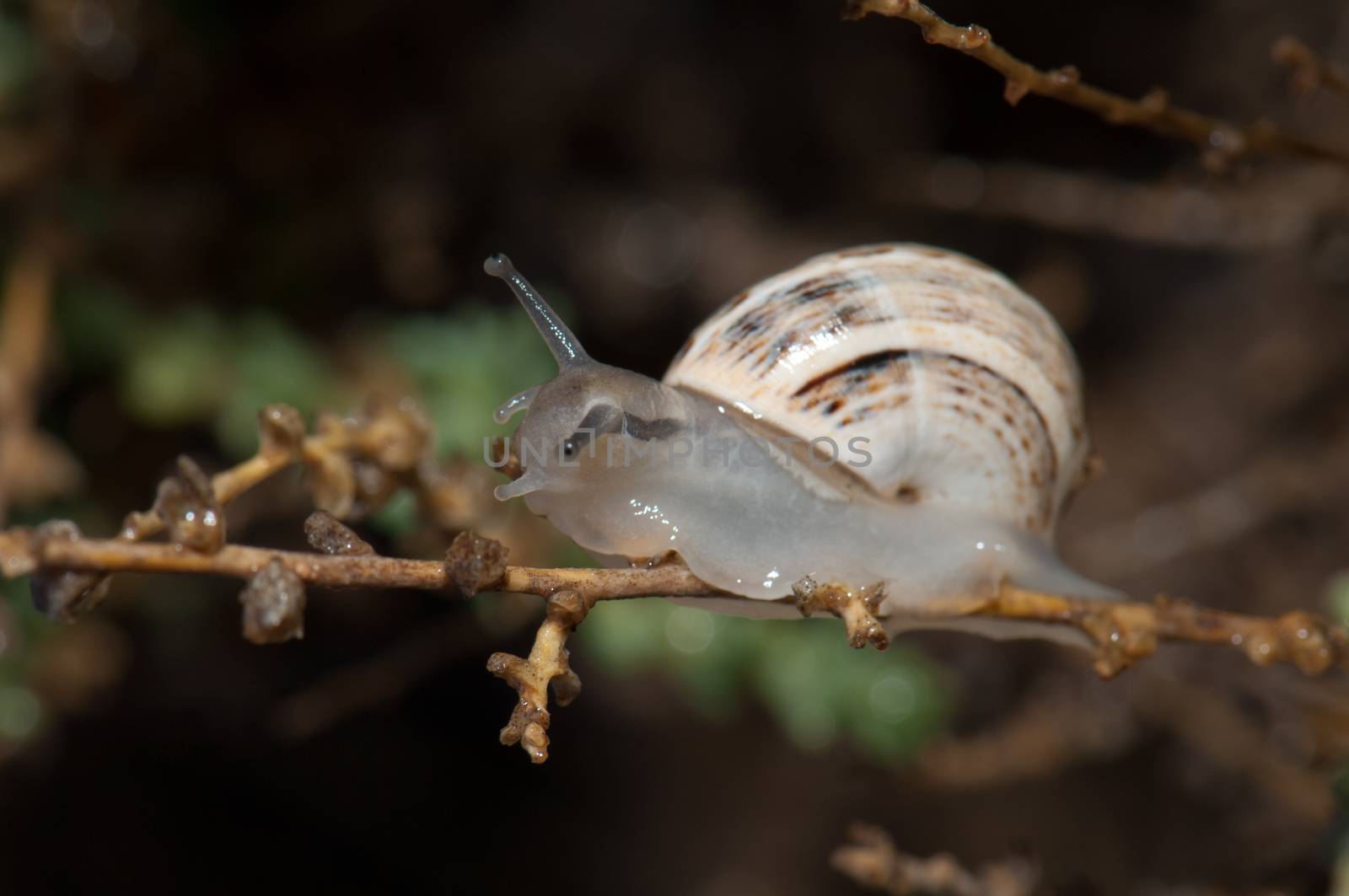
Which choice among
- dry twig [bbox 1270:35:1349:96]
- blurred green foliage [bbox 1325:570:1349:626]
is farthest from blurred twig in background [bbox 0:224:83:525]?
blurred green foliage [bbox 1325:570:1349:626]

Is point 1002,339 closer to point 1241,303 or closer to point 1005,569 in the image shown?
point 1005,569

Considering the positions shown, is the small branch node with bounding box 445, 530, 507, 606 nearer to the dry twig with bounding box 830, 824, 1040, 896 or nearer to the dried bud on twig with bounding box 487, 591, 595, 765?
the dried bud on twig with bounding box 487, 591, 595, 765

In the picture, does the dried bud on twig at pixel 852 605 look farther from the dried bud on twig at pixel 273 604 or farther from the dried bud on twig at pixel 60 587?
the dried bud on twig at pixel 60 587

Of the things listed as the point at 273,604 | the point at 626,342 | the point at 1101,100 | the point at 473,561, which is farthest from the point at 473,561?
the point at 626,342

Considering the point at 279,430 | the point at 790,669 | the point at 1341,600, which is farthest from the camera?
the point at 790,669

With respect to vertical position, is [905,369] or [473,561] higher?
[905,369]

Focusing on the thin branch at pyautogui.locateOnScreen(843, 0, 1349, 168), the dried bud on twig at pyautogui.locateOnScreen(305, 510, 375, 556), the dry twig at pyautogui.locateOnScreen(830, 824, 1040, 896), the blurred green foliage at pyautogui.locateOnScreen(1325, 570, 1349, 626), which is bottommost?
the dried bud on twig at pyautogui.locateOnScreen(305, 510, 375, 556)

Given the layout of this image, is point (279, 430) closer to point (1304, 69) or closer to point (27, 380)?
point (27, 380)
